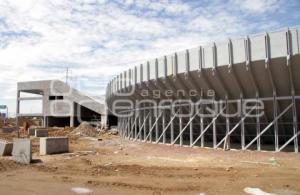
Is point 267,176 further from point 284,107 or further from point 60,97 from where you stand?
point 60,97

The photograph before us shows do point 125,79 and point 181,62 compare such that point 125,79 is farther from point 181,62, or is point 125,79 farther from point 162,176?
point 162,176

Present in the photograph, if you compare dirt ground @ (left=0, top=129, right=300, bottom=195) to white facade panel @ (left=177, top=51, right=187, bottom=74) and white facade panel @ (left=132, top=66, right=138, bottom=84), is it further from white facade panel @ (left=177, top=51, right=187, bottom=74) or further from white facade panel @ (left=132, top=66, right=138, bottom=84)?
white facade panel @ (left=132, top=66, right=138, bottom=84)

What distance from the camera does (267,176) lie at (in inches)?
425

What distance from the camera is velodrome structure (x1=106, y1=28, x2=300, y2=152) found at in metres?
17.0

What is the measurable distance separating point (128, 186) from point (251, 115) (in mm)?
11720

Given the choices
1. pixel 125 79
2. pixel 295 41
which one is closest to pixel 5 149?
pixel 125 79

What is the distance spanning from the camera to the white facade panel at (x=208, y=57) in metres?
19.2

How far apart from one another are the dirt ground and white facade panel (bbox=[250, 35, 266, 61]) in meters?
4.76

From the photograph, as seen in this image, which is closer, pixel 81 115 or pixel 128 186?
pixel 128 186

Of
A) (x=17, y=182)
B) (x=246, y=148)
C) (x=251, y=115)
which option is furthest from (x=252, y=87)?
(x=17, y=182)

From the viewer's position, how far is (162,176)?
37.3ft

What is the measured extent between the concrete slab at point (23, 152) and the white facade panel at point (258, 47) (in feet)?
37.3

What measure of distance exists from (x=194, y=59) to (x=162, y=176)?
1030 centimetres

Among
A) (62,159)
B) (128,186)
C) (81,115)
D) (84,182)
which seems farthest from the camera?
(81,115)
